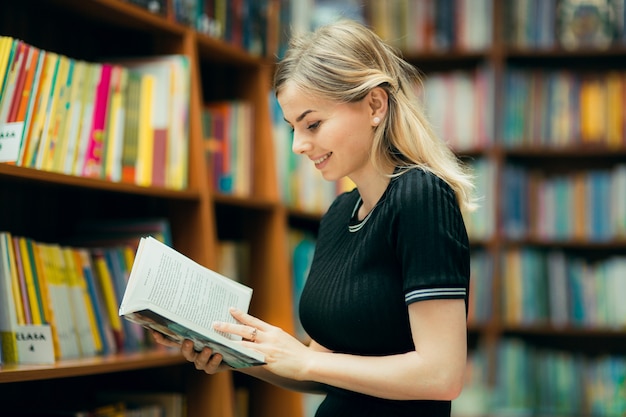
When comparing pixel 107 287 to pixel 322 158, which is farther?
pixel 107 287

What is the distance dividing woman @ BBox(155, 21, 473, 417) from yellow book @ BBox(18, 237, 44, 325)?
1.37ft

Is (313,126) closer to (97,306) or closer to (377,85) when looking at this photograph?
(377,85)

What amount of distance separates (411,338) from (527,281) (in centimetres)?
221

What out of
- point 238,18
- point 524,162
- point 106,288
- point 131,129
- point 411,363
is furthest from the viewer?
point 524,162

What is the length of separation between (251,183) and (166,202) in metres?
0.41

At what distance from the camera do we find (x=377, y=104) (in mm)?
1420

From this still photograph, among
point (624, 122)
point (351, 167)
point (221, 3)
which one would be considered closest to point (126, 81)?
point (221, 3)

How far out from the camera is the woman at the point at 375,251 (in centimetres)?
123

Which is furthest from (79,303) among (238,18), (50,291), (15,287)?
(238,18)

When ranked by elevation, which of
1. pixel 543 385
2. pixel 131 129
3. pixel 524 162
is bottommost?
pixel 543 385

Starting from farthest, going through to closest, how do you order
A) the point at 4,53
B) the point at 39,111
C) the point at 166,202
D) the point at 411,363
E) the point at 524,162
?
1. the point at 524,162
2. the point at 166,202
3. the point at 39,111
4. the point at 4,53
5. the point at 411,363

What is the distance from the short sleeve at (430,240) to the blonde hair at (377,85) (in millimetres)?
66

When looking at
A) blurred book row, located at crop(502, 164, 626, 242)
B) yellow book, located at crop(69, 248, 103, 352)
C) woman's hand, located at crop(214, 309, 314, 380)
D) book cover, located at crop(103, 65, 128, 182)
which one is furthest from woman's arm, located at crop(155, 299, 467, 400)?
blurred book row, located at crop(502, 164, 626, 242)

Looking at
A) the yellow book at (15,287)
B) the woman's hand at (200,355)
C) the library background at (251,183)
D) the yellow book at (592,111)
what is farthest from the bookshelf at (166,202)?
the yellow book at (592,111)
